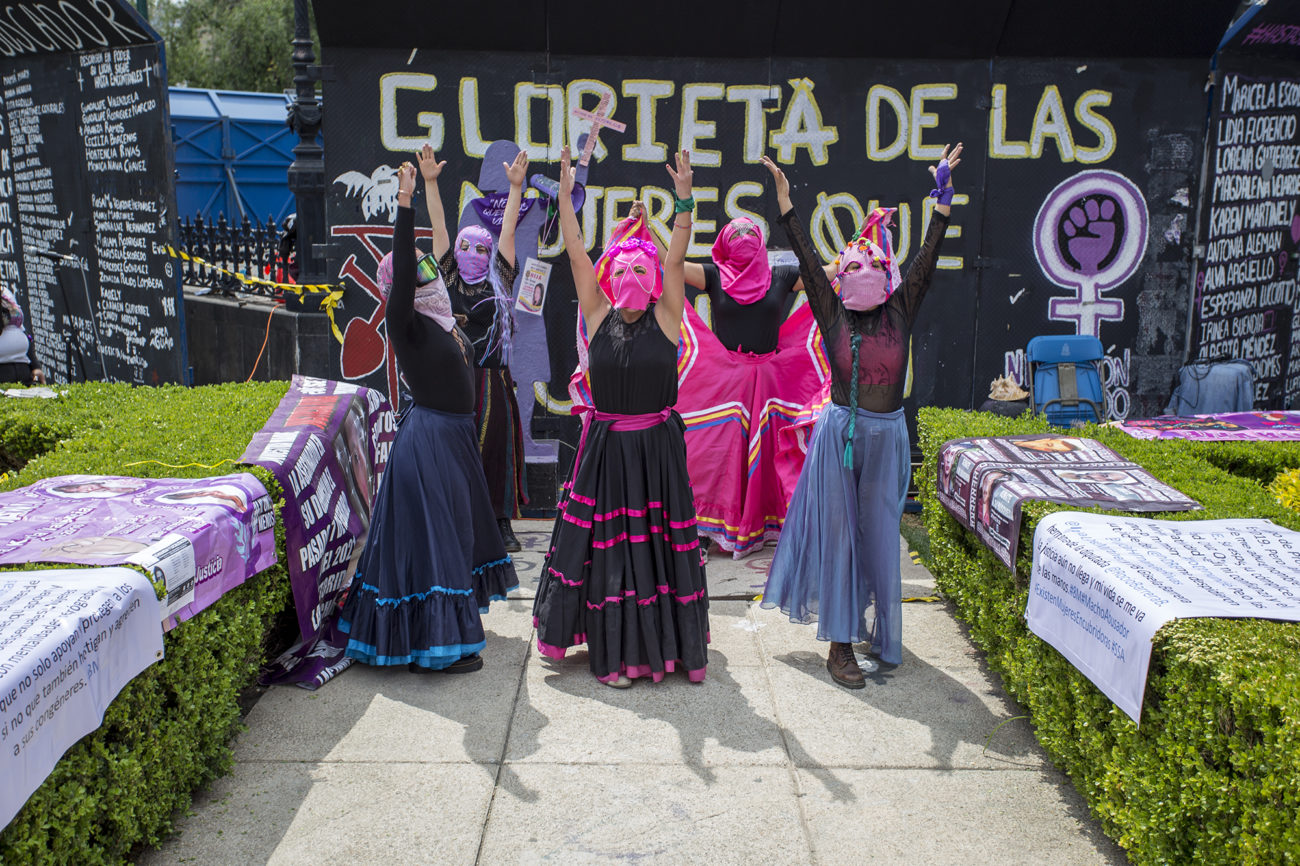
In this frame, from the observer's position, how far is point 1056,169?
8195 mm

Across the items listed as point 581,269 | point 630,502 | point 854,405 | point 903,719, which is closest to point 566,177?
point 581,269

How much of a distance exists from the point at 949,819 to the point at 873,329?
89.6 inches

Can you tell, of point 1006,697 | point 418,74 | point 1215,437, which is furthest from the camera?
point 418,74

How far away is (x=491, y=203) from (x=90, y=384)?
3.13m

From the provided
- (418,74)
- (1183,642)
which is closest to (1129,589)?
(1183,642)

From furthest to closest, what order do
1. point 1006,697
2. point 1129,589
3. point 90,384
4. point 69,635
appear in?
1. point 90,384
2. point 1006,697
3. point 1129,589
4. point 69,635

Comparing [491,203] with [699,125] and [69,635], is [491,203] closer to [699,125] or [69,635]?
[699,125]

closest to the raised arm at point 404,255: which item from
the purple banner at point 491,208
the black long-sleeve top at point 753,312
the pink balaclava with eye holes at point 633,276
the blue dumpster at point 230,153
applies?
the pink balaclava with eye holes at point 633,276

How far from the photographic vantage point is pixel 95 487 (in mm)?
4512

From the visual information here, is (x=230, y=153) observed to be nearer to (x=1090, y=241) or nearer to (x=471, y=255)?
(x=471, y=255)

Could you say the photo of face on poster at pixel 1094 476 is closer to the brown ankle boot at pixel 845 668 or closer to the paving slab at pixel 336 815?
the brown ankle boot at pixel 845 668

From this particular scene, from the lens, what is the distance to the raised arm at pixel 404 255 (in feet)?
15.4

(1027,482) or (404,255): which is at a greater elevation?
(404,255)

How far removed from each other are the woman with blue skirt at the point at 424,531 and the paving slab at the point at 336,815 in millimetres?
844
